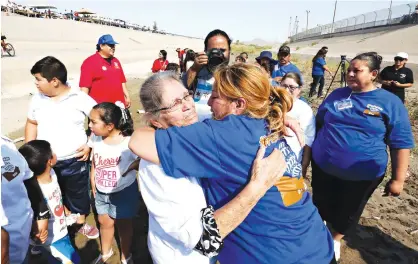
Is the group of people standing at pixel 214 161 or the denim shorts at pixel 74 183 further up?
the group of people standing at pixel 214 161

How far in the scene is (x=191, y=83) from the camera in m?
2.58

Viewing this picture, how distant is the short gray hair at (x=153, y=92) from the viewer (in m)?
1.50

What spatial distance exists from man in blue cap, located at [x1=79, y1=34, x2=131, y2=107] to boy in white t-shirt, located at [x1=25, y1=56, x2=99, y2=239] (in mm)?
1524

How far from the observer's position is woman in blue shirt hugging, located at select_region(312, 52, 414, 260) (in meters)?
2.62

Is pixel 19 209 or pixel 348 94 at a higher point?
pixel 348 94

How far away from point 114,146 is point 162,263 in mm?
1381

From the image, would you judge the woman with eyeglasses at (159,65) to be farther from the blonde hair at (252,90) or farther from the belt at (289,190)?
the belt at (289,190)

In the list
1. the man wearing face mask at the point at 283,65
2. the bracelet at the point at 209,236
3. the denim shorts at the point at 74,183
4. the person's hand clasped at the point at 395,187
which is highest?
the man wearing face mask at the point at 283,65

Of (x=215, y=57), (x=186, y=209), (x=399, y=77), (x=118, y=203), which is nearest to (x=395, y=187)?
(x=215, y=57)

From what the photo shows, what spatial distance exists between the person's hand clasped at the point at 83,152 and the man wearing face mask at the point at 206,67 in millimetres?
1313

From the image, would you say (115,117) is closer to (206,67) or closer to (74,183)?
(206,67)

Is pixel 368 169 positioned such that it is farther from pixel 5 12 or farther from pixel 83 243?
pixel 5 12

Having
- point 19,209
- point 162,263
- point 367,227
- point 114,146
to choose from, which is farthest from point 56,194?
point 367,227

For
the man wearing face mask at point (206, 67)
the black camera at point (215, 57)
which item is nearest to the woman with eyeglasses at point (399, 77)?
the man wearing face mask at point (206, 67)
